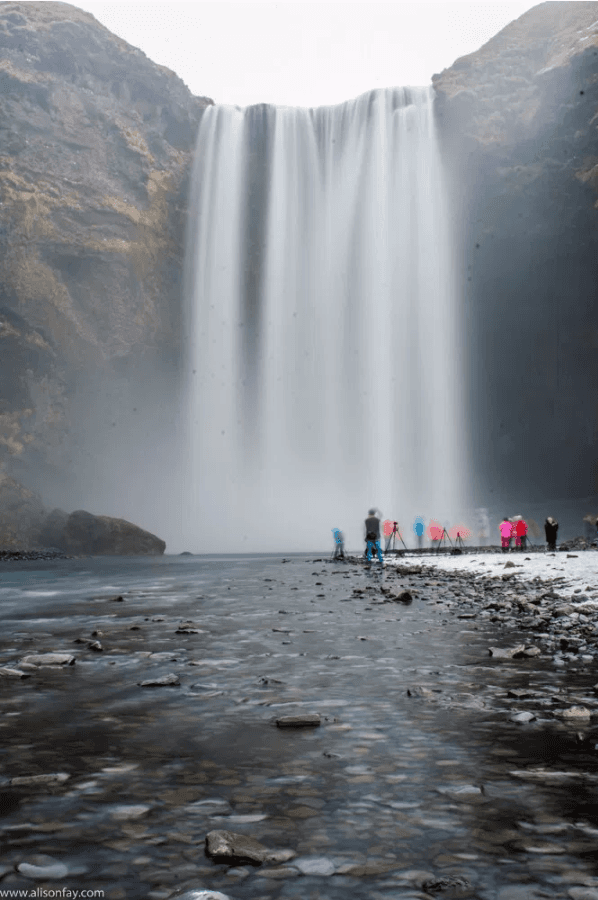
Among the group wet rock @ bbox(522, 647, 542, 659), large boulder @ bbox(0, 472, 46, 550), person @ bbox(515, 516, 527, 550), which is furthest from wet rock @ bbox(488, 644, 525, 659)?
large boulder @ bbox(0, 472, 46, 550)

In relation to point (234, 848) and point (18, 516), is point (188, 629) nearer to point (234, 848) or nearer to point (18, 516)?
point (234, 848)

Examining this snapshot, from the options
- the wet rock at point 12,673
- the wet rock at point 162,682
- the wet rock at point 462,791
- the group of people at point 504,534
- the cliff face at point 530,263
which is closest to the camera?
the wet rock at point 462,791

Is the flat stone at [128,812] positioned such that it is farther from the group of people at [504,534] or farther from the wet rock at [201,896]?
the group of people at [504,534]

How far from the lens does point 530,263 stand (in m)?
56.8

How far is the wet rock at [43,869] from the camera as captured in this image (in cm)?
221

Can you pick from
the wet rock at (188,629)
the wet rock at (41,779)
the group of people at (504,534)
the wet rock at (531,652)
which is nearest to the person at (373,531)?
the group of people at (504,534)

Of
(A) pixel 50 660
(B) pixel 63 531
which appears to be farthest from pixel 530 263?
(A) pixel 50 660

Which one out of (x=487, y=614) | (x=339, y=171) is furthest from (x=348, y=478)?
(x=487, y=614)

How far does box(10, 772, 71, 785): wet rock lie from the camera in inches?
123

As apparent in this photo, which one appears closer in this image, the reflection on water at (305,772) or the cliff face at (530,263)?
the reflection on water at (305,772)

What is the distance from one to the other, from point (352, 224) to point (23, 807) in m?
60.2

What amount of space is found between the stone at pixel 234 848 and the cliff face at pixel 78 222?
160 feet

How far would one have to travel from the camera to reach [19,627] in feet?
30.5

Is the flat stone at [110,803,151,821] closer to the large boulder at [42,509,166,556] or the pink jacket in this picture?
the pink jacket
